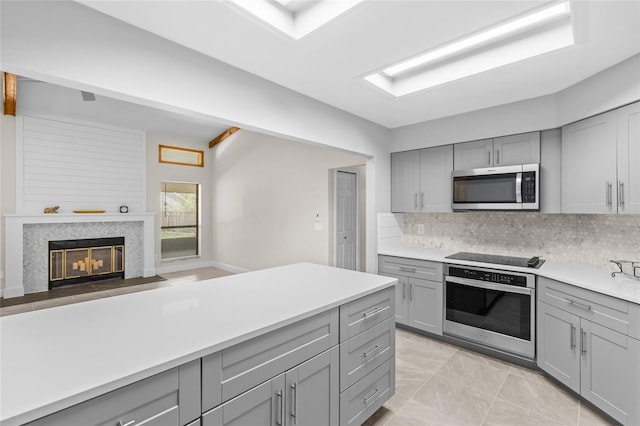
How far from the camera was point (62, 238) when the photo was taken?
5.57 metres

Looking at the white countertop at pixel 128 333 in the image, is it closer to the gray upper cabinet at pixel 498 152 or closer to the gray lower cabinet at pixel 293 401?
the gray lower cabinet at pixel 293 401

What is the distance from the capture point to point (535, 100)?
2787 mm

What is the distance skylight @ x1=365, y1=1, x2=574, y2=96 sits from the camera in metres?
1.87

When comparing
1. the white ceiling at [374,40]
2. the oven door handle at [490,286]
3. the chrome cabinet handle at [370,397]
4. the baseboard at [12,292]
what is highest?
the white ceiling at [374,40]

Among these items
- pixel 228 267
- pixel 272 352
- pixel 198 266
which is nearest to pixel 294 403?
pixel 272 352

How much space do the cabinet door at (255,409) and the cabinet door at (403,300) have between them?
2.33 metres

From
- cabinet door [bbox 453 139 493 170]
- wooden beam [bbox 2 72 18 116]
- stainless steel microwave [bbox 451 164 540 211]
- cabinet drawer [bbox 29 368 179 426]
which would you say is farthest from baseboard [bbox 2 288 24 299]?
cabinet door [bbox 453 139 493 170]

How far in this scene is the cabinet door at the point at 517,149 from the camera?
9.37ft

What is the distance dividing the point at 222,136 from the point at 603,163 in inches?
273

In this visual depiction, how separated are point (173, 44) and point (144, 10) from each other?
0.95 feet

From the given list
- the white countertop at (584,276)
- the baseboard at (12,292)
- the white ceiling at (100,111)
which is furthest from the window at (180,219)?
the white countertop at (584,276)

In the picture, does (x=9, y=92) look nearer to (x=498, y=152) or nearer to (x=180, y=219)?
(x=180, y=219)

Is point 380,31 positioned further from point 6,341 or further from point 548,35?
point 6,341

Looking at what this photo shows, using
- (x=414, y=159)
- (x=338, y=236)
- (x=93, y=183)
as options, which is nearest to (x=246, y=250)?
(x=338, y=236)
